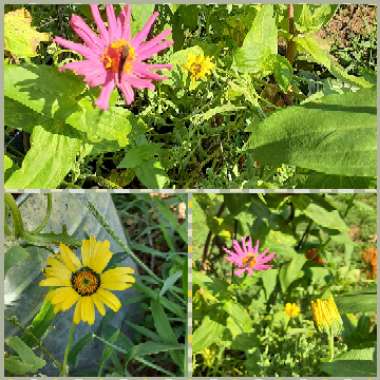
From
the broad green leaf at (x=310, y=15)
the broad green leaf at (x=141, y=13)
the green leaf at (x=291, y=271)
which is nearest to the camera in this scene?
the broad green leaf at (x=141, y=13)

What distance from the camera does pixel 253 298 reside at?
1527mm

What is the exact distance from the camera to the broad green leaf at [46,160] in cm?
107

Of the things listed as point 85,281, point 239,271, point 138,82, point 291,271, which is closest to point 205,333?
point 239,271

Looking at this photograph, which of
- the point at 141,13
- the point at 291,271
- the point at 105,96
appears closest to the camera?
the point at 105,96

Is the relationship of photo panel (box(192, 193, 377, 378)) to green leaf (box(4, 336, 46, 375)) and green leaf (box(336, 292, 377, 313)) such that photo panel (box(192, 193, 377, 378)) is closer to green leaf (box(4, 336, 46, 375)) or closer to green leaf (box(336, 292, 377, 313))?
green leaf (box(336, 292, 377, 313))

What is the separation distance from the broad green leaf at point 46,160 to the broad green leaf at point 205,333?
399mm

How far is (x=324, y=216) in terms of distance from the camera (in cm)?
132

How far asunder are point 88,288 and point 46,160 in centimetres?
21

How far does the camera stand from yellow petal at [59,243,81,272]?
1030mm

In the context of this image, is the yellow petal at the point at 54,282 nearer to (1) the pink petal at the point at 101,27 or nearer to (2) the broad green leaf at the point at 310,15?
(1) the pink petal at the point at 101,27

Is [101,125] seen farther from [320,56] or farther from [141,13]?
[320,56]

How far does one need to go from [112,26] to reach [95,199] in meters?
0.31

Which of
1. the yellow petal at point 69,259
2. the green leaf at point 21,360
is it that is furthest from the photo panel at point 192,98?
the green leaf at point 21,360

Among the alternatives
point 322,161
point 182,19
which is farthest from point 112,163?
point 322,161
